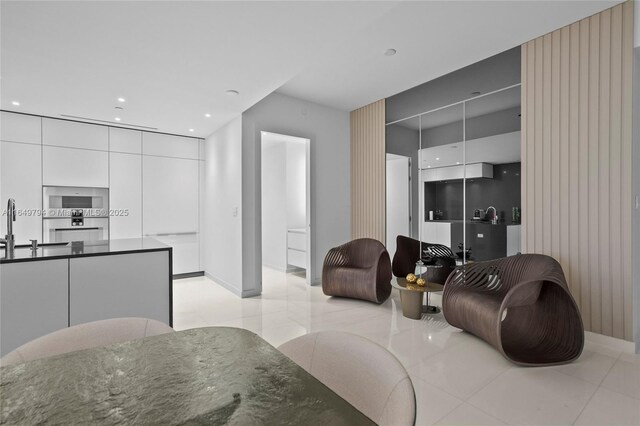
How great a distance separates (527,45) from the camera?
3.44m

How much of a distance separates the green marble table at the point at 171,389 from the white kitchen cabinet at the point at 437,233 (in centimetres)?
386

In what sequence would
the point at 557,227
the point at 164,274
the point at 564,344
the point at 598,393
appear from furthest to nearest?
the point at 557,227 → the point at 164,274 → the point at 564,344 → the point at 598,393

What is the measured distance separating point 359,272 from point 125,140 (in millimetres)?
4453

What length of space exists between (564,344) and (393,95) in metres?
3.92

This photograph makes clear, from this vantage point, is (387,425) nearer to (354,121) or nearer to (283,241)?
(354,121)

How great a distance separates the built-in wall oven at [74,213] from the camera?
4762 millimetres

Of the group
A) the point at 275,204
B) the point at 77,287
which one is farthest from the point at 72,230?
the point at 275,204

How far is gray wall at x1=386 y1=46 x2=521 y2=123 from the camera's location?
3.72m

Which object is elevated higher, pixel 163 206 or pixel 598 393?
pixel 163 206

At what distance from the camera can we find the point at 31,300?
95.0 inches

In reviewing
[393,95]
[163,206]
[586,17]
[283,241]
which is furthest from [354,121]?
[163,206]

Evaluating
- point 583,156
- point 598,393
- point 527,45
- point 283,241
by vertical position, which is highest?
point 527,45

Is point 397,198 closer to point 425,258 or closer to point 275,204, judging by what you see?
point 425,258

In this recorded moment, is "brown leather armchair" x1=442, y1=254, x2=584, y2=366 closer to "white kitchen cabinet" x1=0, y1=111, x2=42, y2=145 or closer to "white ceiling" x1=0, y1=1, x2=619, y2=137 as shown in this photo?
"white ceiling" x1=0, y1=1, x2=619, y2=137
